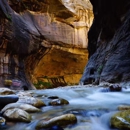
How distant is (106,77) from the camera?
7711 mm

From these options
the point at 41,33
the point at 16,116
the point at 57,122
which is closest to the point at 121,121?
the point at 57,122

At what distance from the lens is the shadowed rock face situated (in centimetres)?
719

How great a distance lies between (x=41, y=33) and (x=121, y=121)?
16.1 m

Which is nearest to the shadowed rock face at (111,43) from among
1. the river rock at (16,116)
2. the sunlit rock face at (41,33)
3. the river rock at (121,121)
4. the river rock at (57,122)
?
the river rock at (121,121)

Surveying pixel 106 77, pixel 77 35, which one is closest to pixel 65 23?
pixel 77 35

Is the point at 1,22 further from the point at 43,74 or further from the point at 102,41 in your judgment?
the point at 43,74

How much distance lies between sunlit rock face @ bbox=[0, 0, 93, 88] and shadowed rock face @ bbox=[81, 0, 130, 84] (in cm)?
572

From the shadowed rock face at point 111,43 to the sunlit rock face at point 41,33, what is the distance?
18.8ft

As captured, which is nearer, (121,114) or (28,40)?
(121,114)

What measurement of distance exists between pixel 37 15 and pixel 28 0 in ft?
5.87

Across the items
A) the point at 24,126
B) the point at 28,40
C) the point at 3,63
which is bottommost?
the point at 24,126

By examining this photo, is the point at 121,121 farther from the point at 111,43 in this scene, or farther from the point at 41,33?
the point at 41,33

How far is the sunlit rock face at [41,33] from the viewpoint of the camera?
46.6 feet

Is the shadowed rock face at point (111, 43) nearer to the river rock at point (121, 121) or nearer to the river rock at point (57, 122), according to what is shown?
the river rock at point (121, 121)
